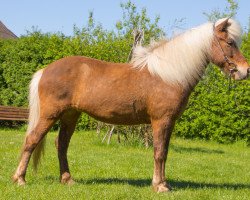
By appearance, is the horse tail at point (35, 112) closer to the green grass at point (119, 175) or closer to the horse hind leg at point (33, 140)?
the horse hind leg at point (33, 140)

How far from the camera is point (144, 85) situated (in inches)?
245

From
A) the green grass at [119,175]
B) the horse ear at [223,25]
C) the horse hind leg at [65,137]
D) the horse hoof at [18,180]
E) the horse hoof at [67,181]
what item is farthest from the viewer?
the horse hind leg at [65,137]

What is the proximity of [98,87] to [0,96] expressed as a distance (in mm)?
13093

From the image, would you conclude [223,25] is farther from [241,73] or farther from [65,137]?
[65,137]

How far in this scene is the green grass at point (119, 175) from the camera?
5.83 metres

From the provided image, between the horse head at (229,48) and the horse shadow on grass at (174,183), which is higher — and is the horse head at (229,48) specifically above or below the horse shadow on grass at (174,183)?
above

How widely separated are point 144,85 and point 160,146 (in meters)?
0.88

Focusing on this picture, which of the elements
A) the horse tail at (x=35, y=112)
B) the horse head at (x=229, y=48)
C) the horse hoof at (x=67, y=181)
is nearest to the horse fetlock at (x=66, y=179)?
the horse hoof at (x=67, y=181)

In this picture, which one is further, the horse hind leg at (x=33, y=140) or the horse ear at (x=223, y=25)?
the horse hind leg at (x=33, y=140)

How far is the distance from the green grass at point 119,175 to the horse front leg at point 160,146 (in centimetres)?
19

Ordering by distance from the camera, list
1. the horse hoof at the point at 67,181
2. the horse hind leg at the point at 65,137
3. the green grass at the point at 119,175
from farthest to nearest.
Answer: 1. the horse hind leg at the point at 65,137
2. the horse hoof at the point at 67,181
3. the green grass at the point at 119,175

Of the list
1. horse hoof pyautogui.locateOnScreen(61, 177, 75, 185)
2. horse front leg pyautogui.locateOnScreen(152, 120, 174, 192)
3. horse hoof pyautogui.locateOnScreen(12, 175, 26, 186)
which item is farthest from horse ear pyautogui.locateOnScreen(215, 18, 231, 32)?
horse hoof pyautogui.locateOnScreen(12, 175, 26, 186)

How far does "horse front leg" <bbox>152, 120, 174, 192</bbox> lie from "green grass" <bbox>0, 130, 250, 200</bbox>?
19 cm

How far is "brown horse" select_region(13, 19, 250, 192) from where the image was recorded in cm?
615
